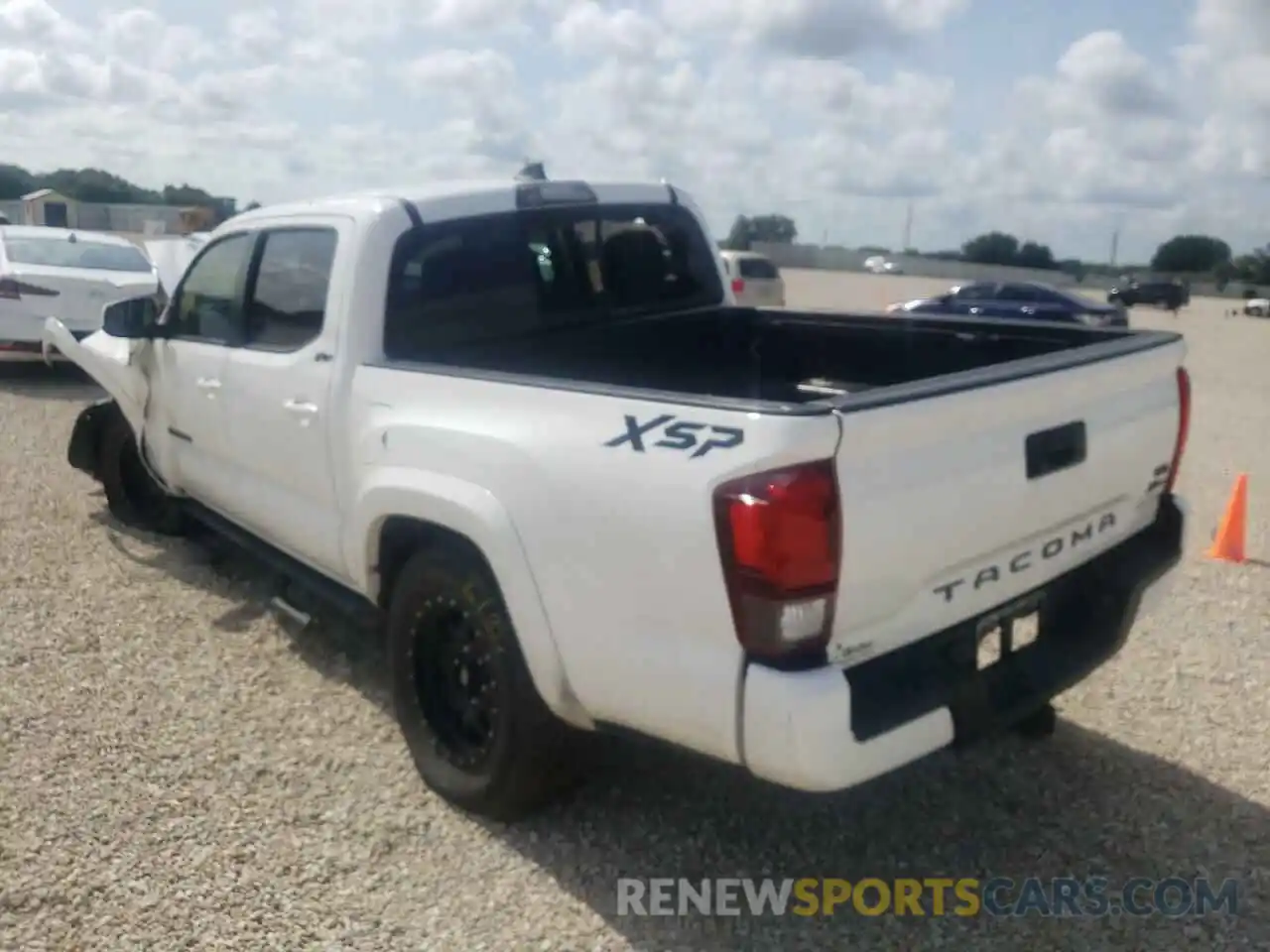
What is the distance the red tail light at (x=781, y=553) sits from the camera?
2.63m

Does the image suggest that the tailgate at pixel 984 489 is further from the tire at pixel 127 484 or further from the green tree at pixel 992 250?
the green tree at pixel 992 250

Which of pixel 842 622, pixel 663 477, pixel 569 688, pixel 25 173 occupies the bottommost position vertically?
pixel 569 688

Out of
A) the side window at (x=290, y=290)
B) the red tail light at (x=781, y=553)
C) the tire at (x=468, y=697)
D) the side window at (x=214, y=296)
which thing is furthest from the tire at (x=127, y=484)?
the red tail light at (x=781, y=553)

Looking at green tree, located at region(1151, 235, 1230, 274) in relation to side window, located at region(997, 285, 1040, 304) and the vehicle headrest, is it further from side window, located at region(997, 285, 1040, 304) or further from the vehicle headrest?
the vehicle headrest

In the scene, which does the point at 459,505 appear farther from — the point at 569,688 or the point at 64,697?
the point at 64,697

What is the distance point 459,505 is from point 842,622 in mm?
1165

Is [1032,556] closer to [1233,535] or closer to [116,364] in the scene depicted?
[1233,535]

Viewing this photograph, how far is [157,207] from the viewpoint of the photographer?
62.0m

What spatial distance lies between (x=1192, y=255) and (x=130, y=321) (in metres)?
88.3

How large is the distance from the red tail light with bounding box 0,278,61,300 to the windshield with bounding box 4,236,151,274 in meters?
0.47

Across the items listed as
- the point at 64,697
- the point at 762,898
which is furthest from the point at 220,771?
the point at 762,898

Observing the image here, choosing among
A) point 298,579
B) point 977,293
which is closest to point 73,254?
point 298,579

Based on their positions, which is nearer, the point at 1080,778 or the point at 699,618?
the point at 699,618

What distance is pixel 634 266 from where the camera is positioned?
497cm
